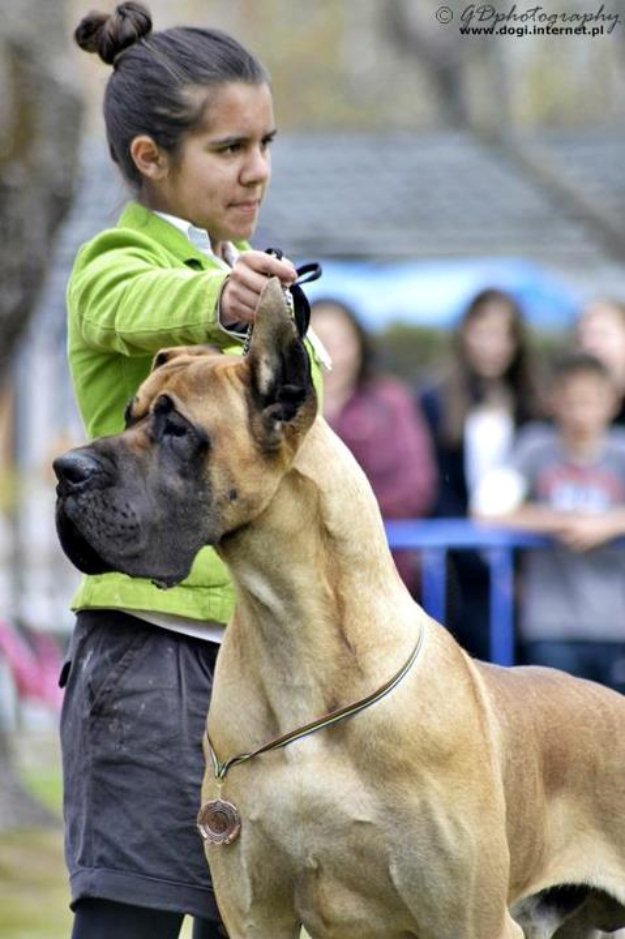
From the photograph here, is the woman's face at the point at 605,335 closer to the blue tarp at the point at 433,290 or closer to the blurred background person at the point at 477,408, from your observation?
the blurred background person at the point at 477,408

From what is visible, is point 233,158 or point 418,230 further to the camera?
point 418,230

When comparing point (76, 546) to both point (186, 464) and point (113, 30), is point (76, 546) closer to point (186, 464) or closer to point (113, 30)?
point (186, 464)

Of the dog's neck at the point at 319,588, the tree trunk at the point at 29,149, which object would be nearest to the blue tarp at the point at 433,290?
the tree trunk at the point at 29,149

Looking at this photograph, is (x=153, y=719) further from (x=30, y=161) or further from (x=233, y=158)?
(x=30, y=161)

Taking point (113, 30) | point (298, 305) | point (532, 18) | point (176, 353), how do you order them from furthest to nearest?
point (532, 18)
point (113, 30)
point (176, 353)
point (298, 305)

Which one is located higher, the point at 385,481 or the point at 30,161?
the point at 30,161

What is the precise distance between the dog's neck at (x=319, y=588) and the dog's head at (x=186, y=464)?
3.6 inches

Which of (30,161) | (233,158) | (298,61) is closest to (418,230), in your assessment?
(30,161)

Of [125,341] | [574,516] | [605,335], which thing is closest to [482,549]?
[574,516]

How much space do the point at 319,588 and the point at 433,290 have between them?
34.8 feet

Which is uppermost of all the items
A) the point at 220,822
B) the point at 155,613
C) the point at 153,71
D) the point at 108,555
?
the point at 153,71

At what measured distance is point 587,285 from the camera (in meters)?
16.4

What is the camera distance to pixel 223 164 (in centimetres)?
414

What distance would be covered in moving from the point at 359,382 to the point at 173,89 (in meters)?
4.17
